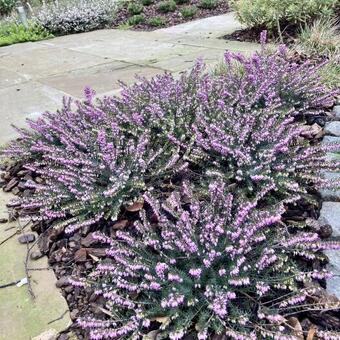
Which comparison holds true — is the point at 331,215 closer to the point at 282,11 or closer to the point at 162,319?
the point at 162,319

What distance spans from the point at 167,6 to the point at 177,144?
7.11 metres

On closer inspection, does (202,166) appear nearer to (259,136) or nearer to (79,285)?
(259,136)

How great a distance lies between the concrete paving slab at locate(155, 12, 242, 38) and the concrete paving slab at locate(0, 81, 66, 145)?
3072 millimetres

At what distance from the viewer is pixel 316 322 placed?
5.49 ft

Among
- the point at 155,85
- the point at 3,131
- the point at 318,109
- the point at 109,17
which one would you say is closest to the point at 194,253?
the point at 155,85

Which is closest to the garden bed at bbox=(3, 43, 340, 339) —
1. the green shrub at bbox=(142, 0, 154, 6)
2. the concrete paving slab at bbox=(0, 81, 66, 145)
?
the concrete paving slab at bbox=(0, 81, 66, 145)

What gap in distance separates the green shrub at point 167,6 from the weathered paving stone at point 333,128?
6.73 m

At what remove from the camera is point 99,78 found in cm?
477

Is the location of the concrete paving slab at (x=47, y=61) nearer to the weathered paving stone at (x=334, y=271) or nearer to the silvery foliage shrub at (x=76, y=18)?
the silvery foliage shrub at (x=76, y=18)

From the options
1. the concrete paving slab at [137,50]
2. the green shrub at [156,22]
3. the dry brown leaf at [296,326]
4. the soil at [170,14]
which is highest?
the dry brown leaf at [296,326]

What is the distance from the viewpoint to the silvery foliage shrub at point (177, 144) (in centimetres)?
221

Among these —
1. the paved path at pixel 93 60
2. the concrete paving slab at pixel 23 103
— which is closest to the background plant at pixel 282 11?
the paved path at pixel 93 60

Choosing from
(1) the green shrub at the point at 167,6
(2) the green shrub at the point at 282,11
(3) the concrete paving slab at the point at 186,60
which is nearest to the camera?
(3) the concrete paving slab at the point at 186,60

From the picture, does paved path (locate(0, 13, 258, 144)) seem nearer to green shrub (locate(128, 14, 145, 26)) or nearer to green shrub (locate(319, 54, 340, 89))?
green shrub (locate(128, 14, 145, 26))
